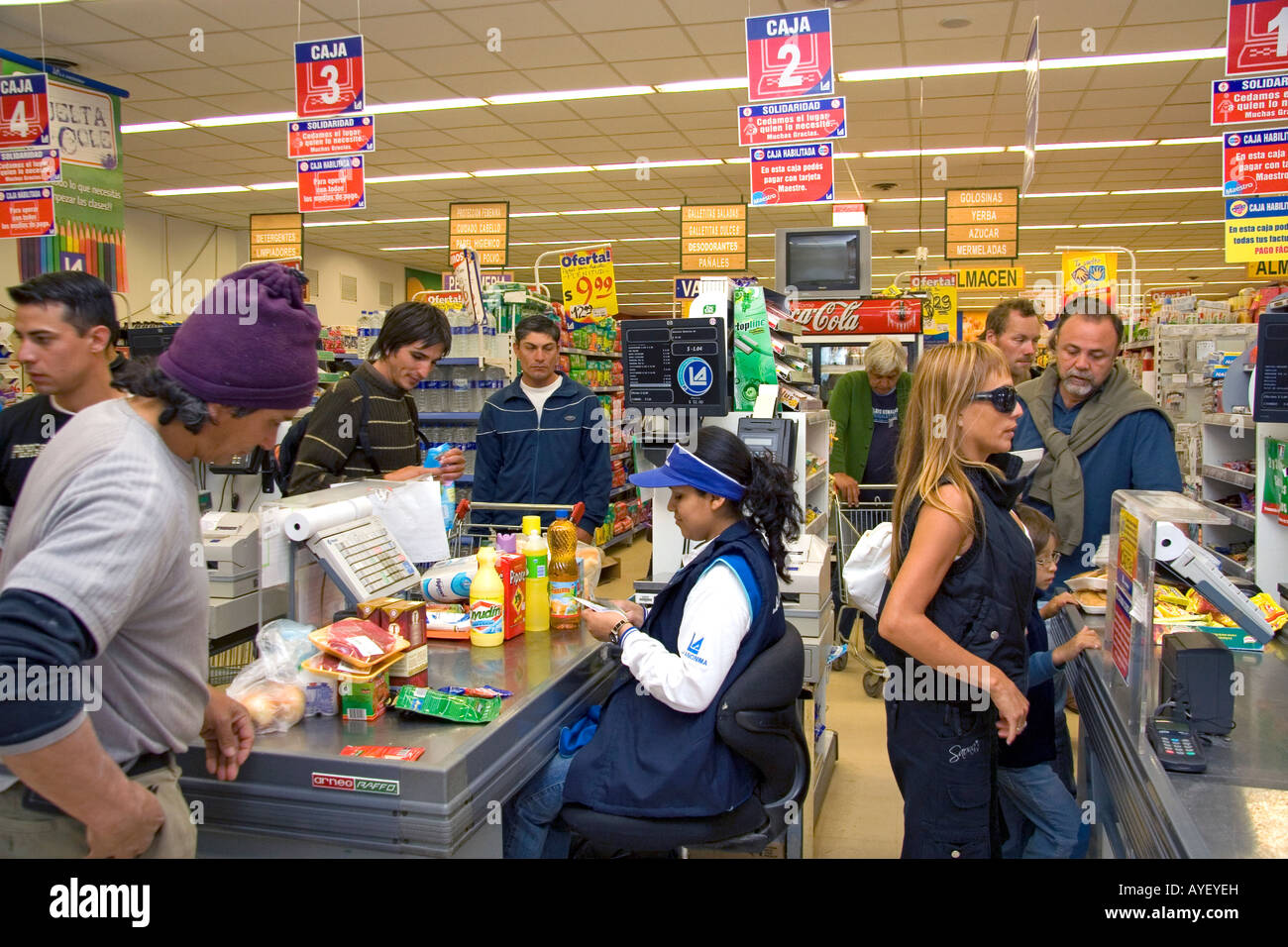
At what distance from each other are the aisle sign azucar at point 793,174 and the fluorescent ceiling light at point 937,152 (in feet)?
13.5

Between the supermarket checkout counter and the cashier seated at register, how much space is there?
23 centimetres

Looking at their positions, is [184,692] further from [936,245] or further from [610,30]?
[936,245]

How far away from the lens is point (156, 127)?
31.7 ft

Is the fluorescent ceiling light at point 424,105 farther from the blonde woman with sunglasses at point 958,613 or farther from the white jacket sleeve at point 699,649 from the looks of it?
the white jacket sleeve at point 699,649

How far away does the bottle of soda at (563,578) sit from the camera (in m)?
2.72

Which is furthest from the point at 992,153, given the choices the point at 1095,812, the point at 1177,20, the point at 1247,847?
the point at 1247,847

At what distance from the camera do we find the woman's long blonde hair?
2254mm

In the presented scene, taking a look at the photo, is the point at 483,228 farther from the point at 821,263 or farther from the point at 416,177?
the point at 821,263

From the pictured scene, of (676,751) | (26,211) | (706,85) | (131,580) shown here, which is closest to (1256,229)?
(706,85)

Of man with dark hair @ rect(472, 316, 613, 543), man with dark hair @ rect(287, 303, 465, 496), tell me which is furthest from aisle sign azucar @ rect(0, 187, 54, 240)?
man with dark hair @ rect(287, 303, 465, 496)

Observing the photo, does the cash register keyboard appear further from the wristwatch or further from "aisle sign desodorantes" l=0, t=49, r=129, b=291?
"aisle sign desodorantes" l=0, t=49, r=129, b=291

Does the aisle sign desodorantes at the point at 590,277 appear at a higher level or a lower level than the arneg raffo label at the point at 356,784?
higher

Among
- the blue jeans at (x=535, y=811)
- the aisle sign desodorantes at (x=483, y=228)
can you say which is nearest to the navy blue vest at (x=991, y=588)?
the blue jeans at (x=535, y=811)

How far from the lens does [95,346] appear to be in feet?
10.3
